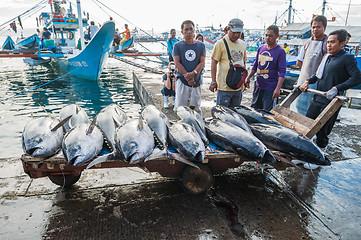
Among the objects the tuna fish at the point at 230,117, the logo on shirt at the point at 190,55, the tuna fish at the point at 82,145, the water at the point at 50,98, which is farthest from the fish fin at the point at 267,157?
the water at the point at 50,98

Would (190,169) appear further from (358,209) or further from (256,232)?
(358,209)

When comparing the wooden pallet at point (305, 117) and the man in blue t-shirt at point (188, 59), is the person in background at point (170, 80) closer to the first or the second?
the man in blue t-shirt at point (188, 59)

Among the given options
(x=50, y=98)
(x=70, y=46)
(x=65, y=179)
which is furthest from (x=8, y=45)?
(x=65, y=179)

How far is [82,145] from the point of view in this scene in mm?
2205

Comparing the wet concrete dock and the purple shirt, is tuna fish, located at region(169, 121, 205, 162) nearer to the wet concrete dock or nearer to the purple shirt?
the wet concrete dock

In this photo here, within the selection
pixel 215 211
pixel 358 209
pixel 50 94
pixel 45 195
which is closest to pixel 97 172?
pixel 45 195

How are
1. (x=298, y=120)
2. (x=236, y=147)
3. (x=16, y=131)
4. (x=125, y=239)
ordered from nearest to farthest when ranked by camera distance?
1. (x=125, y=239)
2. (x=236, y=147)
3. (x=298, y=120)
4. (x=16, y=131)

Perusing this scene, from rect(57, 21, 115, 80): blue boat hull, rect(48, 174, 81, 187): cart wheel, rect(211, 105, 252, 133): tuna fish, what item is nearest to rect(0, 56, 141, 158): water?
rect(57, 21, 115, 80): blue boat hull

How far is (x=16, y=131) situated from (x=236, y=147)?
623 cm

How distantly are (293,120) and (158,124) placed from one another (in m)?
2.01

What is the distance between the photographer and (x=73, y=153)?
2127 millimetres

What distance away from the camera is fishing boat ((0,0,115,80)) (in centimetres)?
1241

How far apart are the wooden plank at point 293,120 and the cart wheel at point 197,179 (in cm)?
142

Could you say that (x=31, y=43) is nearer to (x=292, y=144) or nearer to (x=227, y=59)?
(x=227, y=59)
